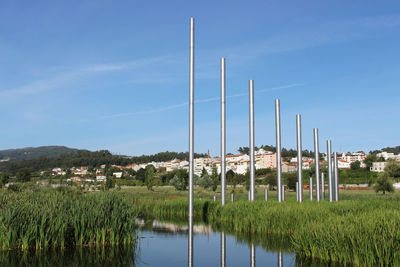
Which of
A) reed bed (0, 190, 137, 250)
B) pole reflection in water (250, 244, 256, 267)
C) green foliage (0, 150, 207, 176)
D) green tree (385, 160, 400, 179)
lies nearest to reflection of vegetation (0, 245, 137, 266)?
reed bed (0, 190, 137, 250)

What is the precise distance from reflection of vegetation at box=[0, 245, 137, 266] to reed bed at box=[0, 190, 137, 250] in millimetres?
221

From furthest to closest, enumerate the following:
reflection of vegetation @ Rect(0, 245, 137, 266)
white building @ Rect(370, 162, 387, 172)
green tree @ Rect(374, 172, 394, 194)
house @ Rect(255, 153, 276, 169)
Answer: house @ Rect(255, 153, 276, 169), white building @ Rect(370, 162, 387, 172), green tree @ Rect(374, 172, 394, 194), reflection of vegetation @ Rect(0, 245, 137, 266)

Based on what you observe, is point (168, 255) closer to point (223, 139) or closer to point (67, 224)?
point (67, 224)

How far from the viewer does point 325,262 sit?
311 inches

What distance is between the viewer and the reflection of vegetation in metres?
7.67

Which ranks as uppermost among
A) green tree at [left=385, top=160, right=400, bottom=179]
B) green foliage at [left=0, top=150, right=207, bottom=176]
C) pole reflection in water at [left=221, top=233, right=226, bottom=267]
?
green foliage at [left=0, top=150, right=207, bottom=176]

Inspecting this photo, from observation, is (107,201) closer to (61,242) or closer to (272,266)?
(61,242)

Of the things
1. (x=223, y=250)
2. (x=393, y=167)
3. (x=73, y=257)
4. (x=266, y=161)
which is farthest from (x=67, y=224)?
(x=266, y=161)

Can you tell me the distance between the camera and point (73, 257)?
26.9ft

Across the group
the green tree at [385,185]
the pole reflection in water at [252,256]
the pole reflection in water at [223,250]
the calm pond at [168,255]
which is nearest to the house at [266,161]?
the green tree at [385,185]

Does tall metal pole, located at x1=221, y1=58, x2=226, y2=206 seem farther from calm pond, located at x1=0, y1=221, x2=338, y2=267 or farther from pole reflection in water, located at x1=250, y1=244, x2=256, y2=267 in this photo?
pole reflection in water, located at x1=250, y1=244, x2=256, y2=267

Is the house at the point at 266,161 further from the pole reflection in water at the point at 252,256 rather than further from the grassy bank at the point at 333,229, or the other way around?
the pole reflection in water at the point at 252,256

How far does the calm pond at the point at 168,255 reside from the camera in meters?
7.87

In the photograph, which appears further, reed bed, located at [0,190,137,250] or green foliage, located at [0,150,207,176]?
green foliage, located at [0,150,207,176]
